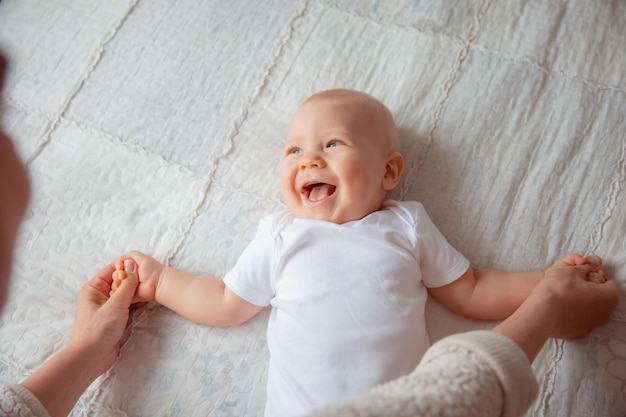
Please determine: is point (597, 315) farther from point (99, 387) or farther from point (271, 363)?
point (99, 387)

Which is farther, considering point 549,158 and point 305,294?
point 549,158

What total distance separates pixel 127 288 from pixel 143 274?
0.04 metres

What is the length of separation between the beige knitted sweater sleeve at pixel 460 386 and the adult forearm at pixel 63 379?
0.57 metres

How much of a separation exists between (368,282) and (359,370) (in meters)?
0.16

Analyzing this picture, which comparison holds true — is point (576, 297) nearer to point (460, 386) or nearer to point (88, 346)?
point (460, 386)

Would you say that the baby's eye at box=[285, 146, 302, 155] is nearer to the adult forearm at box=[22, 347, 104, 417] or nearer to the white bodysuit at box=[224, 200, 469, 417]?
the white bodysuit at box=[224, 200, 469, 417]

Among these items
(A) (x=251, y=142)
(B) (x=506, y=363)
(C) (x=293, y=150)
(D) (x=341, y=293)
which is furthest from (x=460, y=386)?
(A) (x=251, y=142)

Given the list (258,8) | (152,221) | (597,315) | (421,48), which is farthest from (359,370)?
(258,8)

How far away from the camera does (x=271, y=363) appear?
107cm

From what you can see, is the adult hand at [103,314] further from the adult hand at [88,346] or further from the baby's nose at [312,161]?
the baby's nose at [312,161]

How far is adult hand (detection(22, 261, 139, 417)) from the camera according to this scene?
38.3 inches

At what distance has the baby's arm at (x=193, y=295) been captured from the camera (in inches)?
43.7

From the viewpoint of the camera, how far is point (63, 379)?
100 centimetres

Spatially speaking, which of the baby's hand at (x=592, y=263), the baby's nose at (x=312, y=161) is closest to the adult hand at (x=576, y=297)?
the baby's hand at (x=592, y=263)
